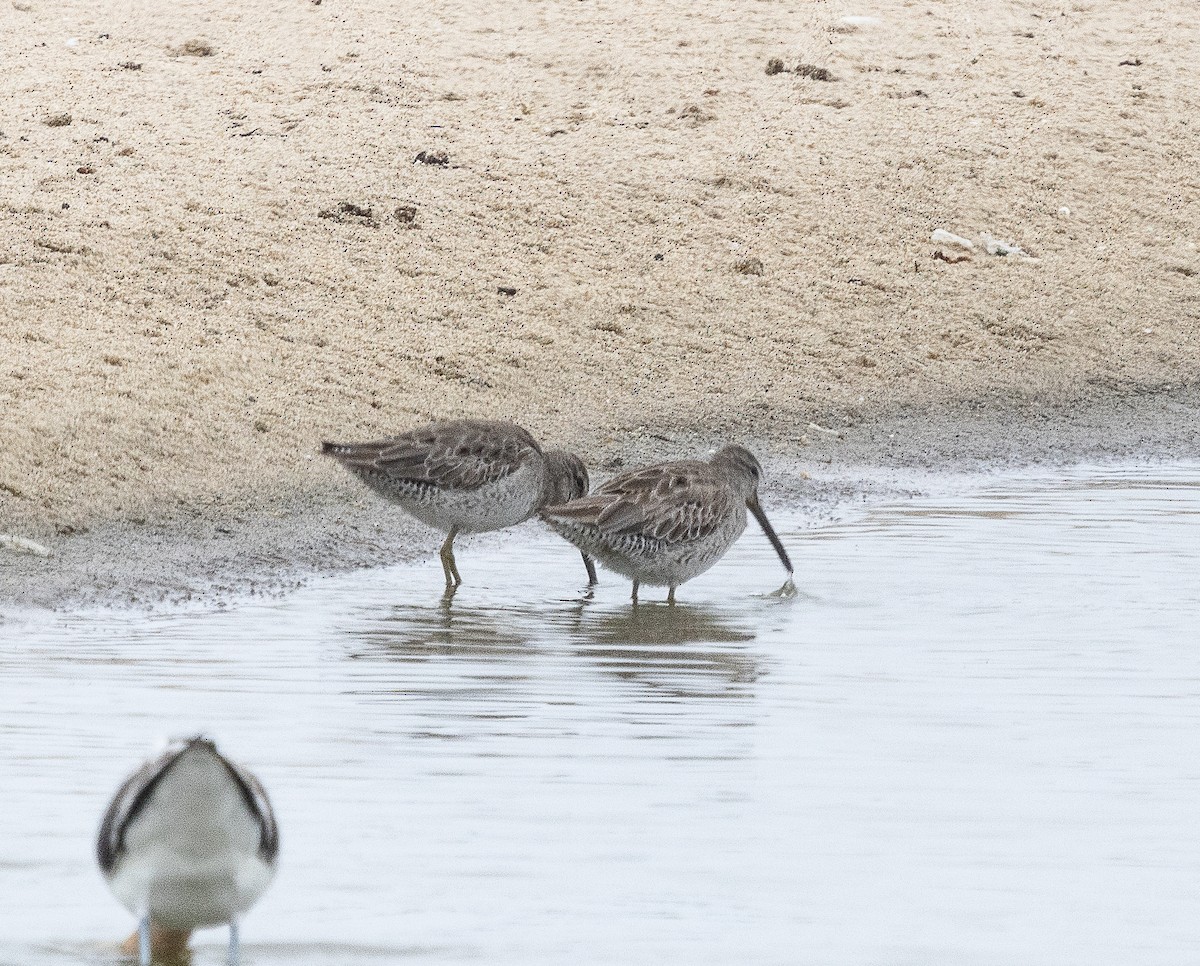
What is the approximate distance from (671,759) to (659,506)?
2887 mm

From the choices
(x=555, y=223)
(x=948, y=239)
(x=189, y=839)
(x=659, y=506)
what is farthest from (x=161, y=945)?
(x=948, y=239)

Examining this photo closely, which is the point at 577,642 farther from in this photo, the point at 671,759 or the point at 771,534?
the point at 671,759

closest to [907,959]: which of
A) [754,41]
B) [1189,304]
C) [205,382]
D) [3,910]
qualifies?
[3,910]

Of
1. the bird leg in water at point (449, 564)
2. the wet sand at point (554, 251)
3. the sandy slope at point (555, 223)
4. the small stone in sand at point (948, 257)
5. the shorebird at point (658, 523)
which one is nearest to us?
the shorebird at point (658, 523)

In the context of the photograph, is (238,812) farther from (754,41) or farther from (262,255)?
(754,41)

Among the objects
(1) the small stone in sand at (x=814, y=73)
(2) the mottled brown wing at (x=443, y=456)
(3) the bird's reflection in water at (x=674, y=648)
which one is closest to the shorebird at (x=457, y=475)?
(2) the mottled brown wing at (x=443, y=456)

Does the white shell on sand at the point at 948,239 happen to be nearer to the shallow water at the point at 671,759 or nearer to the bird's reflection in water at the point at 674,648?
the shallow water at the point at 671,759

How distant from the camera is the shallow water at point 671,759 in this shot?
4.43 metres

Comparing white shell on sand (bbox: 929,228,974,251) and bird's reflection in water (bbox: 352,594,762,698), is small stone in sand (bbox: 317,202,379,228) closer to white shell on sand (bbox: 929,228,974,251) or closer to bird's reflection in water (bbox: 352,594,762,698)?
white shell on sand (bbox: 929,228,974,251)

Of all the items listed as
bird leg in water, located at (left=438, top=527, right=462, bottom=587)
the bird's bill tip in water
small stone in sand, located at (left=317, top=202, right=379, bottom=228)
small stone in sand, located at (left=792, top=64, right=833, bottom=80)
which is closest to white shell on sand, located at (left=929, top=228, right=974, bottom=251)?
small stone in sand, located at (left=792, top=64, right=833, bottom=80)

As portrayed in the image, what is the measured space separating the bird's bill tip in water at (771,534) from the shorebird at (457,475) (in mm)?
736

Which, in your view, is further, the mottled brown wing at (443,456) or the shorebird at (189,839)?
the mottled brown wing at (443,456)

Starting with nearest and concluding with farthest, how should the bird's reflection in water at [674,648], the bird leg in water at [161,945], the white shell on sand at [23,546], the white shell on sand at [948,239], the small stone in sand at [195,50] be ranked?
the bird leg in water at [161,945]
the bird's reflection in water at [674,648]
the white shell on sand at [23,546]
the white shell on sand at [948,239]
the small stone in sand at [195,50]

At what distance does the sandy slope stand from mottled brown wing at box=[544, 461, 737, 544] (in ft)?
5.24
